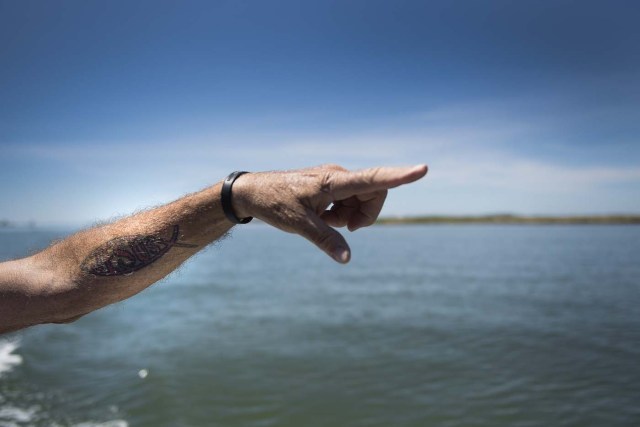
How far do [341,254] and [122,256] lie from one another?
1.39 meters

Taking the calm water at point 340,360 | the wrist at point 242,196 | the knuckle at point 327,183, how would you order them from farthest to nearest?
1. the calm water at point 340,360
2. the wrist at point 242,196
3. the knuckle at point 327,183

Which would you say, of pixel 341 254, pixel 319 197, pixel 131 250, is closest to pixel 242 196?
pixel 319 197

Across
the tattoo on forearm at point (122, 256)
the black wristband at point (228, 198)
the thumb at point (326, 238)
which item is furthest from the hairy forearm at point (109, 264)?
the thumb at point (326, 238)

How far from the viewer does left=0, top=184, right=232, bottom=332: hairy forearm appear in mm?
2500

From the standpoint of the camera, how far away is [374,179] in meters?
1.92

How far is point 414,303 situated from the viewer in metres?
20.1

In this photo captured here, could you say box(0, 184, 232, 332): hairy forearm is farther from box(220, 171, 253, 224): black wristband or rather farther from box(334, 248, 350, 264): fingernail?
box(334, 248, 350, 264): fingernail

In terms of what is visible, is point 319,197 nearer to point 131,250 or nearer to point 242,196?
point 242,196

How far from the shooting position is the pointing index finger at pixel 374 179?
72.8 inches

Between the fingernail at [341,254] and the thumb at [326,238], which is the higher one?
the thumb at [326,238]

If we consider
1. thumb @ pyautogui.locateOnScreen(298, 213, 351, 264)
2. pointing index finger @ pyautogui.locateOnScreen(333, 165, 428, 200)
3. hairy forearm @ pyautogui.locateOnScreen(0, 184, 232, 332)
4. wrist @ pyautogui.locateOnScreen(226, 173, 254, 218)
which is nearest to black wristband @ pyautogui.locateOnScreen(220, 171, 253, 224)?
wrist @ pyautogui.locateOnScreen(226, 173, 254, 218)

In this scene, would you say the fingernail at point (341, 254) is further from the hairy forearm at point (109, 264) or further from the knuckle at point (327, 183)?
the hairy forearm at point (109, 264)

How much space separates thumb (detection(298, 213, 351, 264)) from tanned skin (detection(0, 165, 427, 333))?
0.64 ft

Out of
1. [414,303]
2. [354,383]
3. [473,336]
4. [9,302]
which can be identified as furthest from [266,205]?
[414,303]
